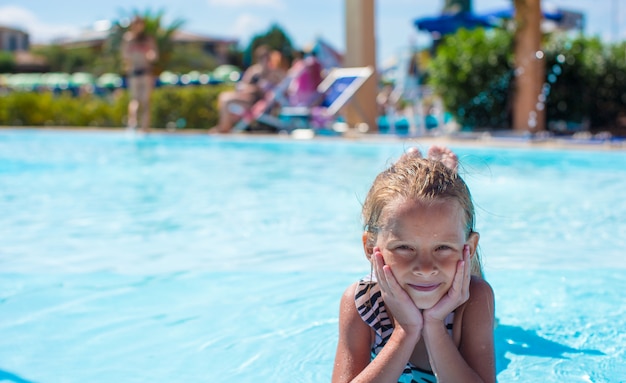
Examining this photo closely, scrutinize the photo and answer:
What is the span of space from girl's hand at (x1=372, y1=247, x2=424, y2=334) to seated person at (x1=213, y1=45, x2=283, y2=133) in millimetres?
13734

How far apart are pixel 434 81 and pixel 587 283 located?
1007cm

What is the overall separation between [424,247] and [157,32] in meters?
37.5

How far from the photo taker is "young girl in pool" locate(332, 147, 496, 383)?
1551 mm

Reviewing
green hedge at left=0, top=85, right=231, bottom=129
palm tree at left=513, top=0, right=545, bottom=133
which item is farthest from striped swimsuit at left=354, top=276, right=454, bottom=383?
green hedge at left=0, top=85, right=231, bottom=129

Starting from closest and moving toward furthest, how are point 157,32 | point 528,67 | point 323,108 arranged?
point 528,67 → point 323,108 → point 157,32

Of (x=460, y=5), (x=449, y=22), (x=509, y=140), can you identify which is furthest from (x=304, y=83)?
(x=460, y=5)

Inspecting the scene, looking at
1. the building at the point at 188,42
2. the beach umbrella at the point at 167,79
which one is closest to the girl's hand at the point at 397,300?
the beach umbrella at the point at 167,79

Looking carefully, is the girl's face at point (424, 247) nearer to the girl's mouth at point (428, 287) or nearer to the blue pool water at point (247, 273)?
the girl's mouth at point (428, 287)

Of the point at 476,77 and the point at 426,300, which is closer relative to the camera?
the point at 426,300

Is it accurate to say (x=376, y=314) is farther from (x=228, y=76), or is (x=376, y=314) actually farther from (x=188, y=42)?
(x=188, y=42)

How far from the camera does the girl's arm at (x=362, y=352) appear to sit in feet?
5.25

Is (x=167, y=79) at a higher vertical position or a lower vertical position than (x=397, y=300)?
higher

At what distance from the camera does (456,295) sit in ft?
5.05

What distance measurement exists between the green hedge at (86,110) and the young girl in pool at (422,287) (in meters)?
16.1
